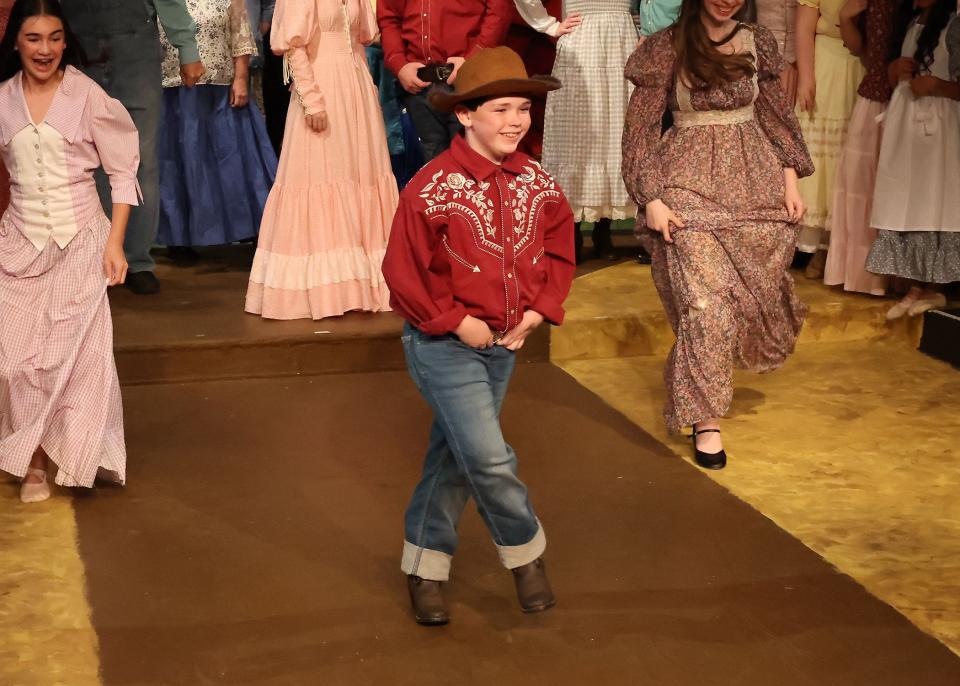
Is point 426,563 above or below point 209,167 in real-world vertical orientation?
below

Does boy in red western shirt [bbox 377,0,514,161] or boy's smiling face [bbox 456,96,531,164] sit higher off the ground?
boy's smiling face [bbox 456,96,531,164]

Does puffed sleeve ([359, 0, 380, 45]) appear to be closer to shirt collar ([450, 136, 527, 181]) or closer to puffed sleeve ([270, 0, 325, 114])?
puffed sleeve ([270, 0, 325, 114])

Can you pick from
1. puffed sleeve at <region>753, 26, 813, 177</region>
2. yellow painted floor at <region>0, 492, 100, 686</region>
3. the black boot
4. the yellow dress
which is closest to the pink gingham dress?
yellow painted floor at <region>0, 492, 100, 686</region>

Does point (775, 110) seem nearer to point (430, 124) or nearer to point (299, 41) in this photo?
point (430, 124)

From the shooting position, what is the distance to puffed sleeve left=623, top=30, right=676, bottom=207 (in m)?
4.62

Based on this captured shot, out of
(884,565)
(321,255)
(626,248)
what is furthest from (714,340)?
(626,248)

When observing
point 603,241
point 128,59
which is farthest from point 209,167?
point 603,241

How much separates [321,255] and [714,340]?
6.35 feet

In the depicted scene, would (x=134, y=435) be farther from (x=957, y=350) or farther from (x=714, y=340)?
(x=957, y=350)

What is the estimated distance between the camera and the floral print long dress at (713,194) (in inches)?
181

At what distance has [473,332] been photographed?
3230 millimetres

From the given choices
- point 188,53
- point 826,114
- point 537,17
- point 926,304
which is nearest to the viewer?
point 188,53

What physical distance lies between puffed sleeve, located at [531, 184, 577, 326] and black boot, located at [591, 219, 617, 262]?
365 cm

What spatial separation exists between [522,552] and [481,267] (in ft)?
2.32
